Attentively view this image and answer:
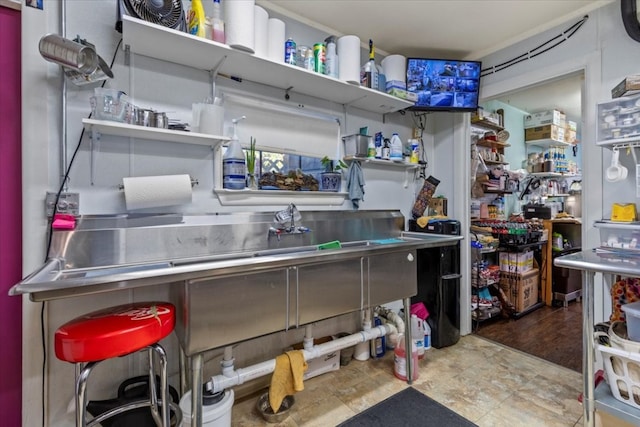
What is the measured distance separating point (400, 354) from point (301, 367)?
825 millimetres

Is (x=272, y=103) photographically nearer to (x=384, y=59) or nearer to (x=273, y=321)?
(x=384, y=59)

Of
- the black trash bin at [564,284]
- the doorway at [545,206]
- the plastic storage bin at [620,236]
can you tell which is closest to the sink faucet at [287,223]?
the plastic storage bin at [620,236]

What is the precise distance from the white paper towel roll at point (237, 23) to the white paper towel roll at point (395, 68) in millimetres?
Answer: 1302

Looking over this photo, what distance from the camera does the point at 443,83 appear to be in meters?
2.61

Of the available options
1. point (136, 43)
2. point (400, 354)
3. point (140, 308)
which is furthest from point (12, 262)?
point (400, 354)

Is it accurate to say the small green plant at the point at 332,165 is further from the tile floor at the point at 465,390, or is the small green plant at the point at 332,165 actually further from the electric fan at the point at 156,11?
the tile floor at the point at 465,390

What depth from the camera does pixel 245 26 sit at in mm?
1642

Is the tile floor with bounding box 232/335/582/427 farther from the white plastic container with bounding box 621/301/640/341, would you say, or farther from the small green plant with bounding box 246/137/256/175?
the small green plant with bounding box 246/137/256/175

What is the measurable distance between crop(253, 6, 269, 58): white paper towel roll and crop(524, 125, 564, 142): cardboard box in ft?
14.5

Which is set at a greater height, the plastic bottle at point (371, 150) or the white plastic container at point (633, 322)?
the plastic bottle at point (371, 150)

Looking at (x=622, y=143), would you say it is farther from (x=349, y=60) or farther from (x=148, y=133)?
(x=148, y=133)

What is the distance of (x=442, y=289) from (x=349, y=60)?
2.01 meters

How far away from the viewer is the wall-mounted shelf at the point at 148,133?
1410 mm

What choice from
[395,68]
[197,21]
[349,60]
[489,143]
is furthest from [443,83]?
[197,21]
